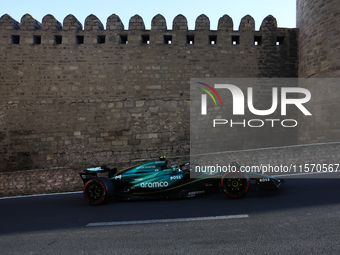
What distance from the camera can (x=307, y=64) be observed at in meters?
9.96

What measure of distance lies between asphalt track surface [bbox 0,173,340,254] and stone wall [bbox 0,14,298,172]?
572cm

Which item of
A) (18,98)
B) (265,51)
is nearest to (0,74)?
(18,98)

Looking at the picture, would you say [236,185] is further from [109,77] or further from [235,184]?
[109,77]

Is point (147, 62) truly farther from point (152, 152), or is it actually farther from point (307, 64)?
point (307, 64)

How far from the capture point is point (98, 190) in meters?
4.61

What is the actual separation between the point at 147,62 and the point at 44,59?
4.58m

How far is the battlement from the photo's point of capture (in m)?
10.5

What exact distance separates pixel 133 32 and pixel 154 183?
830cm

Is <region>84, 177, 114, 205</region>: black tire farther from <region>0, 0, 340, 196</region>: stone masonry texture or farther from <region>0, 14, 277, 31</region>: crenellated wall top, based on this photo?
<region>0, 14, 277, 31</region>: crenellated wall top

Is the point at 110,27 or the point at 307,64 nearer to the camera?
the point at 307,64

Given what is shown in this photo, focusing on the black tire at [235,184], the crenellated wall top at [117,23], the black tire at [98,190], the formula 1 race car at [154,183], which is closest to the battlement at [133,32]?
the crenellated wall top at [117,23]

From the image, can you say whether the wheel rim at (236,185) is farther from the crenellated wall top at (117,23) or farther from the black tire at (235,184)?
the crenellated wall top at (117,23)

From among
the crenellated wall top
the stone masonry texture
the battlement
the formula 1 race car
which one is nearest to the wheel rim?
the formula 1 race car

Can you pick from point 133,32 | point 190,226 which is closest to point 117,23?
point 133,32
